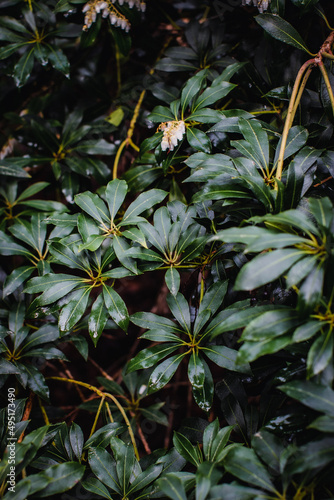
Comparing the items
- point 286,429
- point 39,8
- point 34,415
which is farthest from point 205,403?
point 39,8

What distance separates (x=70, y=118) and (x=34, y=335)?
A: 964 mm

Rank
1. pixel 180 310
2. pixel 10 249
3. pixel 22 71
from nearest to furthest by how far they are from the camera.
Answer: pixel 180 310 → pixel 10 249 → pixel 22 71

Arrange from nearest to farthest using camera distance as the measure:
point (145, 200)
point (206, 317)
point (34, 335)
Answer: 1. point (206, 317)
2. point (145, 200)
3. point (34, 335)

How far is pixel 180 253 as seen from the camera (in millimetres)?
982

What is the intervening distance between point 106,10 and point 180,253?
37.7 inches

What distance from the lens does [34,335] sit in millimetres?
1124

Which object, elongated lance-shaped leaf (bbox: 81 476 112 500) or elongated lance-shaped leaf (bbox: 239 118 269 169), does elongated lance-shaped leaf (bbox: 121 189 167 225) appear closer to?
elongated lance-shaped leaf (bbox: 239 118 269 169)

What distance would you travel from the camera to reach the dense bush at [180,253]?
69 centimetres

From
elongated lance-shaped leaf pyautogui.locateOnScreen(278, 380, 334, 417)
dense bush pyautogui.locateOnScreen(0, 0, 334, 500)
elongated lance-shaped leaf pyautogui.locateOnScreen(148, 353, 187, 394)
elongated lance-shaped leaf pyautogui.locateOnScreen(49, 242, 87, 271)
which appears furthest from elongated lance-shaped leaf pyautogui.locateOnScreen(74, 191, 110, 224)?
elongated lance-shaped leaf pyautogui.locateOnScreen(278, 380, 334, 417)

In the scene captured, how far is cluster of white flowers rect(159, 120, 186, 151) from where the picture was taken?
1003 millimetres

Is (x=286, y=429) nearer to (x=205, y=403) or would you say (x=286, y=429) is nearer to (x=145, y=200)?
(x=205, y=403)

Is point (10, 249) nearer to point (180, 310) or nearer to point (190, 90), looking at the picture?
point (180, 310)

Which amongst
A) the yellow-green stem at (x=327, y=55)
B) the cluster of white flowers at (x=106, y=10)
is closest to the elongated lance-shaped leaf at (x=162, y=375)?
the yellow-green stem at (x=327, y=55)

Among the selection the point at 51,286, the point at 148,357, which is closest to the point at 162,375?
the point at 148,357
